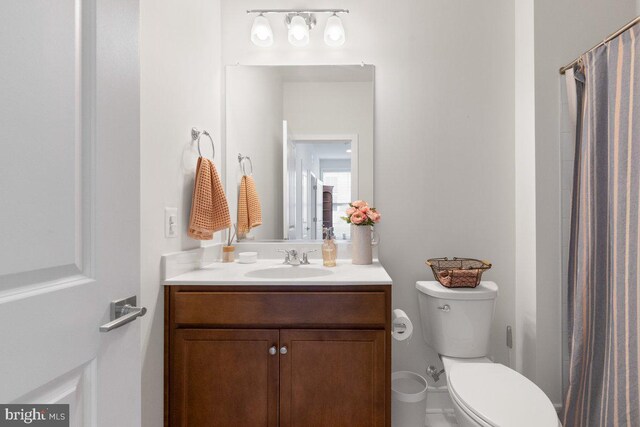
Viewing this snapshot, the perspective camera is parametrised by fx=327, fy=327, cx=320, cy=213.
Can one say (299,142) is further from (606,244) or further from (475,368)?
(606,244)

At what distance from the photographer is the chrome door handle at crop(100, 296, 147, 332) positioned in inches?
25.8

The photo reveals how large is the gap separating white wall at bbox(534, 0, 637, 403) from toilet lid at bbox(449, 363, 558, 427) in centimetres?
53

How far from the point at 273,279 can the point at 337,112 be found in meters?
1.10

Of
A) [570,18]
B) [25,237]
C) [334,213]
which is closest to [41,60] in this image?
[25,237]

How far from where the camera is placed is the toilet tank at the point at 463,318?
5.20ft

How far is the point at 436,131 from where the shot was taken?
193 centimetres

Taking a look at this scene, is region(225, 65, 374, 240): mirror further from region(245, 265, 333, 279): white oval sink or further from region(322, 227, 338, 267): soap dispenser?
region(245, 265, 333, 279): white oval sink

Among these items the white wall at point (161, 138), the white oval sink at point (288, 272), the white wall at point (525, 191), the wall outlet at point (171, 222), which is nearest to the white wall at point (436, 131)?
the white wall at point (525, 191)

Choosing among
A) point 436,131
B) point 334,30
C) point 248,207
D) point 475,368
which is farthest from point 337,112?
point 475,368

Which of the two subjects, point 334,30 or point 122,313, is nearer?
point 122,313

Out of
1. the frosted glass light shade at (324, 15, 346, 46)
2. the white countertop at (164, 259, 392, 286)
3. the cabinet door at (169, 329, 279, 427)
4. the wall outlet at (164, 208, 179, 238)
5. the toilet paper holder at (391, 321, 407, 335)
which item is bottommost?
the cabinet door at (169, 329, 279, 427)

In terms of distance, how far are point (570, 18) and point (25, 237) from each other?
240 cm

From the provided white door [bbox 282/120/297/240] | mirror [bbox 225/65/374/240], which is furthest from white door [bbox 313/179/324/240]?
white door [bbox 282/120/297/240]

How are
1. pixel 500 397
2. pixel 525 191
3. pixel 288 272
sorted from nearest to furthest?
pixel 500 397 → pixel 288 272 → pixel 525 191
